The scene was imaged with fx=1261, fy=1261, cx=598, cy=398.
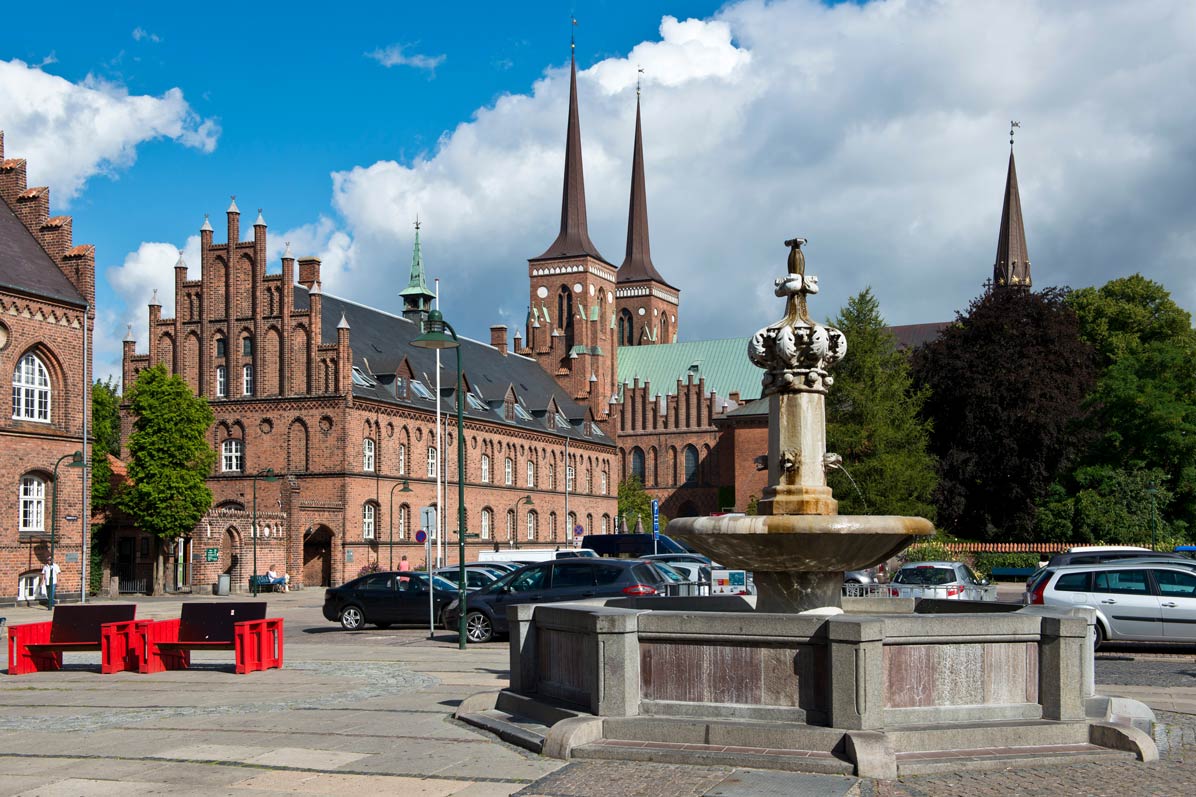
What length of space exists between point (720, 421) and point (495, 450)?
2386cm

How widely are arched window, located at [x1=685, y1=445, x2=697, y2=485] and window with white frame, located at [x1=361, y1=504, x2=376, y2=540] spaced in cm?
3647

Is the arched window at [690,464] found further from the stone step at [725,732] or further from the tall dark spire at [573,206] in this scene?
the stone step at [725,732]

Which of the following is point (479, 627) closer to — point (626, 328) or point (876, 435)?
point (876, 435)

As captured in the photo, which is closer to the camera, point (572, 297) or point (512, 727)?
point (512, 727)

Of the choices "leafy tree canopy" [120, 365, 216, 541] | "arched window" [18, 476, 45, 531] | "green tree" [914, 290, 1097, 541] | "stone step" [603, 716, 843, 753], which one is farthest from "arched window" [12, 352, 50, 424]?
"stone step" [603, 716, 843, 753]

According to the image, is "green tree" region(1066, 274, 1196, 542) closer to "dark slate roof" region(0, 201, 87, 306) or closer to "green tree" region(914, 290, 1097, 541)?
"green tree" region(914, 290, 1097, 541)

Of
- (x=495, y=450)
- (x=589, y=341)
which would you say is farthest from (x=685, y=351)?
(x=495, y=450)

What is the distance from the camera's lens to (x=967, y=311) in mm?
60344

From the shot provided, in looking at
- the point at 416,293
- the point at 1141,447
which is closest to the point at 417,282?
the point at 416,293

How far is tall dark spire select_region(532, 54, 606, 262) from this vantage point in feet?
349

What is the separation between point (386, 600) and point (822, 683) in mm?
19381

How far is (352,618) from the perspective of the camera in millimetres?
28672

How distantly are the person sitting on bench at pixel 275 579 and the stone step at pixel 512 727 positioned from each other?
4101cm

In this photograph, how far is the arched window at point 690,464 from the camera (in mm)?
92812
